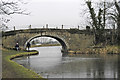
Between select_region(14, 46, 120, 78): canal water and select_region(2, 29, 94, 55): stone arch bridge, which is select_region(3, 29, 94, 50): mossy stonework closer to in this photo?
select_region(2, 29, 94, 55): stone arch bridge

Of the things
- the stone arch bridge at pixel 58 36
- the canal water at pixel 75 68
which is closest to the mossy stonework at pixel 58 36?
the stone arch bridge at pixel 58 36

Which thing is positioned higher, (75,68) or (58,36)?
(58,36)

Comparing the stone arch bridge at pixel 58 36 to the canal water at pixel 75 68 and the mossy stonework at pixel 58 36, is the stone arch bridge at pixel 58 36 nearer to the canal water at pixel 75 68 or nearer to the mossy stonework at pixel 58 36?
the mossy stonework at pixel 58 36

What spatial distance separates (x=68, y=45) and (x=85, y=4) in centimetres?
842

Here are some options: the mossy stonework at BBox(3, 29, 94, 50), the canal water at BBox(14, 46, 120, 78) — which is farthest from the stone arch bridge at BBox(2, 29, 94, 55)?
the canal water at BBox(14, 46, 120, 78)

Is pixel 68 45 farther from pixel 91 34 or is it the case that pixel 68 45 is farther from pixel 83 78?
pixel 83 78

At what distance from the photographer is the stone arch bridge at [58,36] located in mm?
33875

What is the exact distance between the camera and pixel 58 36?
35438 millimetres

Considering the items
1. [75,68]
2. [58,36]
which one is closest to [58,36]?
[58,36]

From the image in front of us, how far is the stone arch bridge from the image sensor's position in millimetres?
33875

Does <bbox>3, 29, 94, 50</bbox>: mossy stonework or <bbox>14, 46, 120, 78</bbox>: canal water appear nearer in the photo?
<bbox>14, 46, 120, 78</bbox>: canal water

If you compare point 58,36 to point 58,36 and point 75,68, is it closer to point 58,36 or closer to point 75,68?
point 58,36

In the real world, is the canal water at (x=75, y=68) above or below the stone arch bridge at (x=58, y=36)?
below

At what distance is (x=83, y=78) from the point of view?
11461 mm
